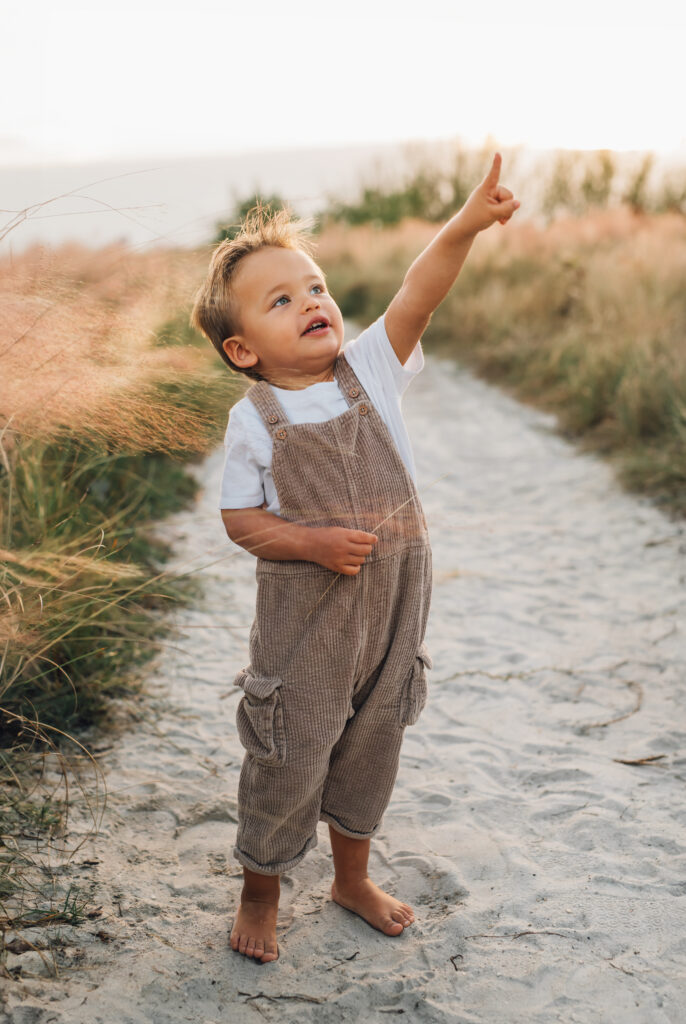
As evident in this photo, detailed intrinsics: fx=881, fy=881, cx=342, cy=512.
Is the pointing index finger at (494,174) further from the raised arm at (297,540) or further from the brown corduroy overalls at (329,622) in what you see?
the raised arm at (297,540)

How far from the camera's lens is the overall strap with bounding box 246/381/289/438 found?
1.67m

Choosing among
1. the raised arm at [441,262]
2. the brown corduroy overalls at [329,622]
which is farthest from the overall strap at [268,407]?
the raised arm at [441,262]

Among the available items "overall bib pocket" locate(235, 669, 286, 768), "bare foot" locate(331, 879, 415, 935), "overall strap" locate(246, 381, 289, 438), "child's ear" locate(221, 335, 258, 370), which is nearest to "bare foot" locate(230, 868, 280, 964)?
"bare foot" locate(331, 879, 415, 935)

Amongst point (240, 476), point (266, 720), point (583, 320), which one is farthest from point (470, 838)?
point (583, 320)

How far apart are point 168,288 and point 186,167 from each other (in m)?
0.89

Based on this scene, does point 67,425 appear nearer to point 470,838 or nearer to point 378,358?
point 378,358

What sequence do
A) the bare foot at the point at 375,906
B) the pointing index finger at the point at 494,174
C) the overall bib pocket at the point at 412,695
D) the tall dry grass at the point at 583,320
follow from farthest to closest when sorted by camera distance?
the tall dry grass at the point at 583,320, the bare foot at the point at 375,906, the overall bib pocket at the point at 412,695, the pointing index finger at the point at 494,174

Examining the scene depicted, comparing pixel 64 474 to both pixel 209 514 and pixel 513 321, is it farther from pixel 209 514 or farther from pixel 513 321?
pixel 513 321

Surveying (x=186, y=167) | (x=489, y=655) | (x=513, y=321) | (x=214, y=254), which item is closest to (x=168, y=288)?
(x=214, y=254)

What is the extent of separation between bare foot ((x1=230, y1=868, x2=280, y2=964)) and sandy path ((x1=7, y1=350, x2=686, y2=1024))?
39 millimetres

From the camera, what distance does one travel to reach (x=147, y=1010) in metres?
1.70

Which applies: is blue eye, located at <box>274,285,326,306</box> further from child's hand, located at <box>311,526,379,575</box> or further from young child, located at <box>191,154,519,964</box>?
child's hand, located at <box>311,526,379,575</box>

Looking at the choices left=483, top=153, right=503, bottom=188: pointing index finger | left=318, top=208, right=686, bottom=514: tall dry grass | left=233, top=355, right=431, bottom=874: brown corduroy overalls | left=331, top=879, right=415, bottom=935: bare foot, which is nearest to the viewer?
left=483, top=153, right=503, bottom=188: pointing index finger

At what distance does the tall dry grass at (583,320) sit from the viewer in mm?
5543
